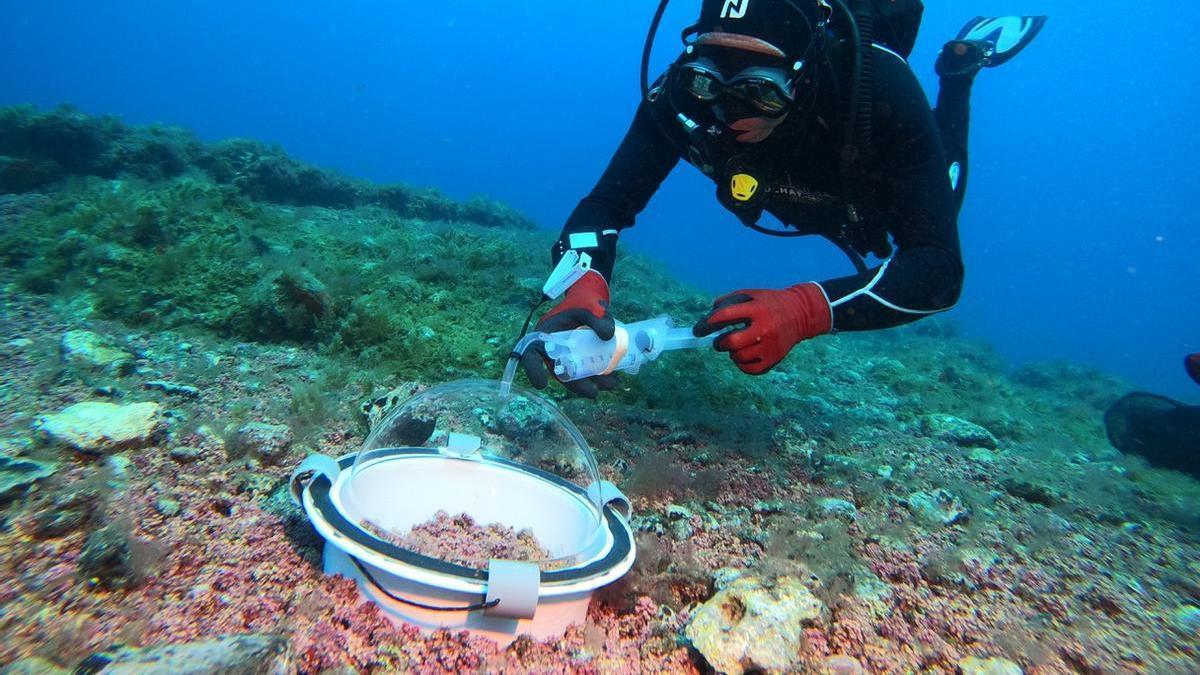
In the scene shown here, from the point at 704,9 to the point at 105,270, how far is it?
5.87 m

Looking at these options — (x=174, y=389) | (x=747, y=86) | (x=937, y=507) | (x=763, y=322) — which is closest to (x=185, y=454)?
(x=174, y=389)

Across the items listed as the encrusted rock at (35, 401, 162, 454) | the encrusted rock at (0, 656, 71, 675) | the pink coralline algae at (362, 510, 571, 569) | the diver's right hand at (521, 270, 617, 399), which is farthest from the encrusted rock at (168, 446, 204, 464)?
the diver's right hand at (521, 270, 617, 399)

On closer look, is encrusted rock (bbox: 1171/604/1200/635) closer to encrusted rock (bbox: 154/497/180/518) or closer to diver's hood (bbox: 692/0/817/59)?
diver's hood (bbox: 692/0/817/59)

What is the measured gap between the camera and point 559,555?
241cm

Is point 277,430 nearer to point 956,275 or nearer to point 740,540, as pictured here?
point 740,540

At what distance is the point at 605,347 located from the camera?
9.04 ft

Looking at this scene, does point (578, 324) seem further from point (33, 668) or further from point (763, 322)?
point (33, 668)

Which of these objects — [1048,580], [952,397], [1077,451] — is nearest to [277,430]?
[1048,580]

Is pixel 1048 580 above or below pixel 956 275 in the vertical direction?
below

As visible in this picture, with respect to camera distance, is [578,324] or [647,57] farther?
[647,57]

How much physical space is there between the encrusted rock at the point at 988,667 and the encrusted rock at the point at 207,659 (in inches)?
82.6

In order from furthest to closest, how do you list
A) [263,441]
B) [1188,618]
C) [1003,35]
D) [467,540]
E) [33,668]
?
[1003,35]
[263,441]
[467,540]
[1188,618]
[33,668]

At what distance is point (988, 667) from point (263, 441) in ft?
10.7

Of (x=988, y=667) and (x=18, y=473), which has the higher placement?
(x=988, y=667)
